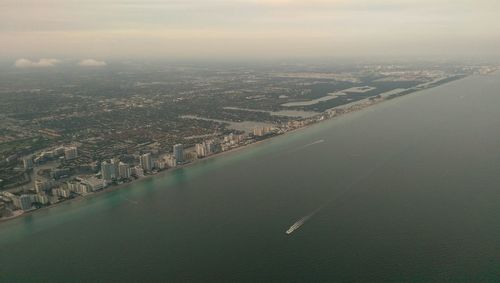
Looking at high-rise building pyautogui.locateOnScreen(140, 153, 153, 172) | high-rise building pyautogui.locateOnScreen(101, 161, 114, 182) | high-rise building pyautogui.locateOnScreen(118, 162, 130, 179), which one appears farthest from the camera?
high-rise building pyautogui.locateOnScreen(140, 153, 153, 172)

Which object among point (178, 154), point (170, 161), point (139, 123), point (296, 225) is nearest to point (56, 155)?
point (170, 161)

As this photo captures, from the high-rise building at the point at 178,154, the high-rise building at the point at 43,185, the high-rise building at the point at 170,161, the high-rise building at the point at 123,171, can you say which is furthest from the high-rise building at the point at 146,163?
the high-rise building at the point at 43,185

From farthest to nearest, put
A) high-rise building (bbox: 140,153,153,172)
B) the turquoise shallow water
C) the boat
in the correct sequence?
high-rise building (bbox: 140,153,153,172) → the boat → the turquoise shallow water

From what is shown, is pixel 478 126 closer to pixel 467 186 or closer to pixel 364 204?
pixel 467 186

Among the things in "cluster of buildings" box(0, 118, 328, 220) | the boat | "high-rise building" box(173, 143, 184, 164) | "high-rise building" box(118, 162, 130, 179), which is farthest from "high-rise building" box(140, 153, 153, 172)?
the boat

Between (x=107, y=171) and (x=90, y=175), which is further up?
(x=107, y=171)

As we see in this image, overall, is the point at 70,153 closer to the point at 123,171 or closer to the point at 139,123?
the point at 123,171

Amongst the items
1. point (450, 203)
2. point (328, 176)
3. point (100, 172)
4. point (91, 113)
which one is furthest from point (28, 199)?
point (91, 113)

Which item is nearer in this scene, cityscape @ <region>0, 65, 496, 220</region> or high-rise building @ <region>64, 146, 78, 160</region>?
cityscape @ <region>0, 65, 496, 220</region>

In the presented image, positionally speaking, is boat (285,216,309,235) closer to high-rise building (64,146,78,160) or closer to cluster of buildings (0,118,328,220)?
cluster of buildings (0,118,328,220)
